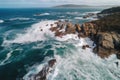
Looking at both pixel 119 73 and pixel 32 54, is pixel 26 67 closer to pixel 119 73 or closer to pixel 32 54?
pixel 32 54

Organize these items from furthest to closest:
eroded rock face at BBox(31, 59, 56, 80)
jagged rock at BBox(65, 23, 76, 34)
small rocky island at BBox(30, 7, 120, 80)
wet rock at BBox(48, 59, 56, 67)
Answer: jagged rock at BBox(65, 23, 76, 34) < small rocky island at BBox(30, 7, 120, 80) < wet rock at BBox(48, 59, 56, 67) < eroded rock face at BBox(31, 59, 56, 80)

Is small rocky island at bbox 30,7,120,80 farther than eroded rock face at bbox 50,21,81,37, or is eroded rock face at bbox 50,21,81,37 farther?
eroded rock face at bbox 50,21,81,37

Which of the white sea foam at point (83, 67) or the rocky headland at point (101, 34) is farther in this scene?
the rocky headland at point (101, 34)

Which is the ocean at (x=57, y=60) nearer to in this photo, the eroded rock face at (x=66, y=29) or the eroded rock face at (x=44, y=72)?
the eroded rock face at (x=44, y=72)

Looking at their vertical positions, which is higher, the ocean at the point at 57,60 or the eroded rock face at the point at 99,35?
the eroded rock face at the point at 99,35

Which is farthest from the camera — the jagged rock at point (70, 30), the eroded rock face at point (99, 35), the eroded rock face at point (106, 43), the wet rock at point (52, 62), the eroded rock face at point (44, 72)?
the jagged rock at point (70, 30)

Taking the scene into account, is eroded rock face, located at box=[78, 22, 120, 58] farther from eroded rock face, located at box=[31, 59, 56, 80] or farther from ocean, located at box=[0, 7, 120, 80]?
eroded rock face, located at box=[31, 59, 56, 80]

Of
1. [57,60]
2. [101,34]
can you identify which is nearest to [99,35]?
[101,34]

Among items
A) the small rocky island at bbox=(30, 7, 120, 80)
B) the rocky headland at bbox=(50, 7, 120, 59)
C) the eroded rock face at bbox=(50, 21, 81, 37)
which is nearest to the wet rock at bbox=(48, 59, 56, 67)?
the small rocky island at bbox=(30, 7, 120, 80)

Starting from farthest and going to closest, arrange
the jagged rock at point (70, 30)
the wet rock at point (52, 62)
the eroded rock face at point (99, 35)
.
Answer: the jagged rock at point (70, 30) < the eroded rock face at point (99, 35) < the wet rock at point (52, 62)

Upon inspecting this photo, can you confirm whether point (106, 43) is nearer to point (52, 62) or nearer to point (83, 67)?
point (83, 67)

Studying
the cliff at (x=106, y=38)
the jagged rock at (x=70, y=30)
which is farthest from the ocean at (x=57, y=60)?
the jagged rock at (x=70, y=30)
